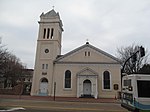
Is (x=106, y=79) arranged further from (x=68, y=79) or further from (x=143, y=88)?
(x=143, y=88)

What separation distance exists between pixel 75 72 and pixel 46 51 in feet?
25.8

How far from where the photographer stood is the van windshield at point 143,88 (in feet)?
41.1

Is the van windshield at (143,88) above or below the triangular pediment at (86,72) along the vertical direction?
below

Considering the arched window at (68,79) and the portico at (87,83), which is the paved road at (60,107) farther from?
the arched window at (68,79)

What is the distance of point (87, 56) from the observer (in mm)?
40531

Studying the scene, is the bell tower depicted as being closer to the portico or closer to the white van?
the portico

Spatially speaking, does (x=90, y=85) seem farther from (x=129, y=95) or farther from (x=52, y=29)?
(x=129, y=95)

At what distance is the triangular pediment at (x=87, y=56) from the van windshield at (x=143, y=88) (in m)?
27.2

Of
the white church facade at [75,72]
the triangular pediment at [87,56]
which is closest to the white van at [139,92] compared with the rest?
the white church facade at [75,72]

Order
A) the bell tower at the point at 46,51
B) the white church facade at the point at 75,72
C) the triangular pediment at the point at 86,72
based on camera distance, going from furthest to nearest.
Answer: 1. the bell tower at the point at 46,51
2. the triangular pediment at the point at 86,72
3. the white church facade at the point at 75,72

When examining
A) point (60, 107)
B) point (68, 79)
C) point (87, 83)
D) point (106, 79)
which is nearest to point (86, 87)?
point (87, 83)

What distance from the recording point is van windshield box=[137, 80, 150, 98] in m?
12.5

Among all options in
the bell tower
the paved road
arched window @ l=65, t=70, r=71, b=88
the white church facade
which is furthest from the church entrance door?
the paved road

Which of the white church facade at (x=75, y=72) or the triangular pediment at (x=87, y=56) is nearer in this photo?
the white church facade at (x=75, y=72)
